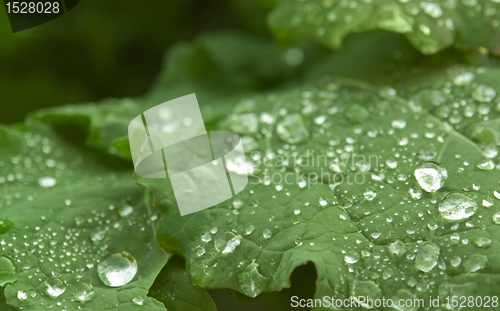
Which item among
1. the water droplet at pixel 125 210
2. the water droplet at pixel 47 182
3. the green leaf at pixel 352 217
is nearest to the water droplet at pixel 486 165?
the green leaf at pixel 352 217

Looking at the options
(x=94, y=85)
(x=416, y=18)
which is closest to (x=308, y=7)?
(x=416, y=18)

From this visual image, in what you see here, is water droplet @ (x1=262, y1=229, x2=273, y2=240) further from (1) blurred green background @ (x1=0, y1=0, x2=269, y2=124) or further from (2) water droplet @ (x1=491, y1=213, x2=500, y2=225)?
(1) blurred green background @ (x1=0, y1=0, x2=269, y2=124)

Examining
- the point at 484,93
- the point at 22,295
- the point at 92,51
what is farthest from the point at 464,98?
the point at 92,51

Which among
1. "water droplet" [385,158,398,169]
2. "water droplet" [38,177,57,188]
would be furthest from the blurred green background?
"water droplet" [385,158,398,169]

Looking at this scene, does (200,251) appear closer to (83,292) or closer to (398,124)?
(83,292)

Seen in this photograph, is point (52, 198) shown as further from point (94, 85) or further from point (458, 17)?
point (458, 17)

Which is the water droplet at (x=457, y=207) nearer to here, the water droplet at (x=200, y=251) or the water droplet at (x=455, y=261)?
the water droplet at (x=455, y=261)
